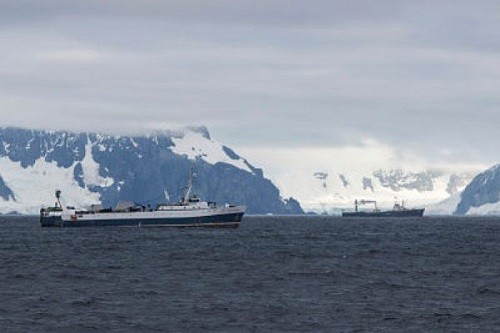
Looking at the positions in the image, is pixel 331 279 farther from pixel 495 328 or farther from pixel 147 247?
pixel 147 247

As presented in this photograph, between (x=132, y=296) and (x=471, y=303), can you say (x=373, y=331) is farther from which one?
(x=132, y=296)

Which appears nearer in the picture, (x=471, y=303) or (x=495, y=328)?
(x=495, y=328)

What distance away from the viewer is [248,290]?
90.6 meters

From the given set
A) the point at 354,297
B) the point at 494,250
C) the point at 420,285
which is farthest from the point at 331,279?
the point at 494,250

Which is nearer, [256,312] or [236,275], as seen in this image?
[256,312]

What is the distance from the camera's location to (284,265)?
4651 inches

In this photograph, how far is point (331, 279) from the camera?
101 metres

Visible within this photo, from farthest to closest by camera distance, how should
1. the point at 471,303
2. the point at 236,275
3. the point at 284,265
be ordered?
the point at 284,265
the point at 236,275
the point at 471,303

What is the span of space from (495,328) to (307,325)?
11101 millimetres

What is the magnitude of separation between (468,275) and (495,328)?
37.1 meters

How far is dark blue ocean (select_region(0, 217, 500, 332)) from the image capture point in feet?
236

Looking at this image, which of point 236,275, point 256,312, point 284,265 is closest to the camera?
point 256,312

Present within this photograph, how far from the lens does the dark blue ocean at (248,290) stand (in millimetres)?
71812

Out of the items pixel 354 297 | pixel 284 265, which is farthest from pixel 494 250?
pixel 354 297
